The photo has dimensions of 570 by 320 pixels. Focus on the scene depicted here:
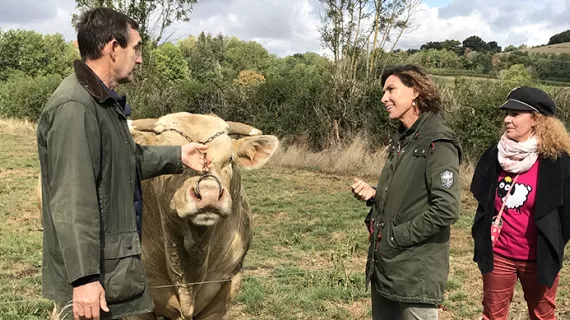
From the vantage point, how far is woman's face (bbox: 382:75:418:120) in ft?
9.62

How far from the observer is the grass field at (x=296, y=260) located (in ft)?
16.8

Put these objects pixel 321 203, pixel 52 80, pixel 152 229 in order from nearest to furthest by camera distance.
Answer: pixel 152 229, pixel 321 203, pixel 52 80

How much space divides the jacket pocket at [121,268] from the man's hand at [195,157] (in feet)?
2.43

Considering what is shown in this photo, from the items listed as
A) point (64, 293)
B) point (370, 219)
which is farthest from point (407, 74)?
point (64, 293)

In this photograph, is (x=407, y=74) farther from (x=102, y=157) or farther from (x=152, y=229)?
(x=152, y=229)

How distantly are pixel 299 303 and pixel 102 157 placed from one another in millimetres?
3547

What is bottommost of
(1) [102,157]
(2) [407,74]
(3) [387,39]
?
(1) [102,157]

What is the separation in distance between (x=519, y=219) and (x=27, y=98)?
2945 cm

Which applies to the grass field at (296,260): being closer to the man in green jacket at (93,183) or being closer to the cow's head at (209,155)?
the cow's head at (209,155)

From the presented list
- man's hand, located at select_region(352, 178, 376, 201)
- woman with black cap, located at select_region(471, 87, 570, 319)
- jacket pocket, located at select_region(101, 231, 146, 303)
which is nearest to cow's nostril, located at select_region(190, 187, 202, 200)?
jacket pocket, located at select_region(101, 231, 146, 303)

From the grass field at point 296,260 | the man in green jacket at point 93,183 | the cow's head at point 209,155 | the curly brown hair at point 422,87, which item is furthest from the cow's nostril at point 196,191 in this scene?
the grass field at point 296,260

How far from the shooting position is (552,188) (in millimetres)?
3326

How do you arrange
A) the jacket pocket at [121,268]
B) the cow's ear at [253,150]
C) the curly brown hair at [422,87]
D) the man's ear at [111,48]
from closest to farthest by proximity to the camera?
the jacket pocket at [121,268] < the man's ear at [111,48] < the curly brown hair at [422,87] < the cow's ear at [253,150]

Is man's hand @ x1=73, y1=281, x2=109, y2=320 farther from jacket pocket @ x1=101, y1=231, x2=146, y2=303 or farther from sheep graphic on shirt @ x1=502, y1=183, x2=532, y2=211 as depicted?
sheep graphic on shirt @ x1=502, y1=183, x2=532, y2=211
